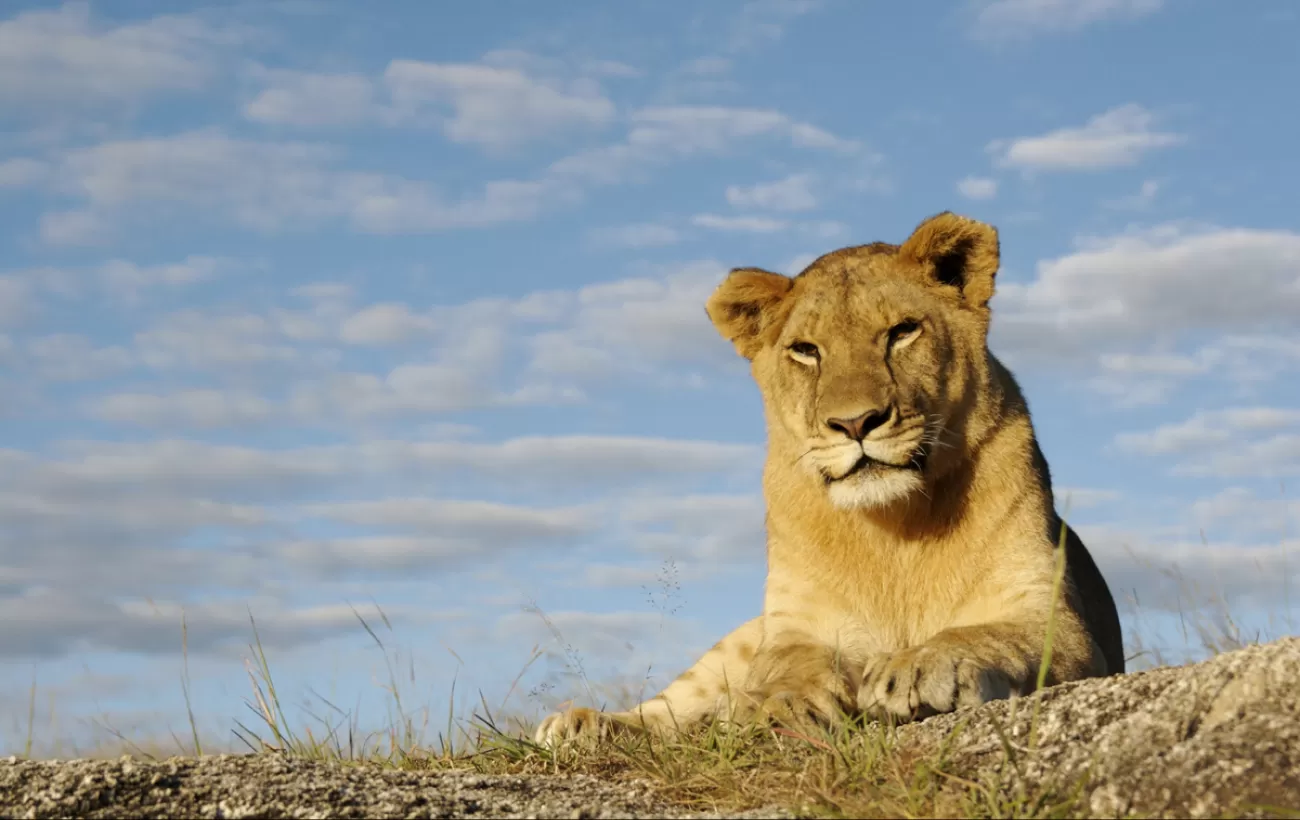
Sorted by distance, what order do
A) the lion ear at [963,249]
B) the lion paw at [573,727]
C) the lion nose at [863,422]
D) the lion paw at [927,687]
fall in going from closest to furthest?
the lion paw at [927,687] < the lion nose at [863,422] < the lion paw at [573,727] < the lion ear at [963,249]

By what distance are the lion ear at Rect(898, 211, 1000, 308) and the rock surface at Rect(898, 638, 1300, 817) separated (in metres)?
2.23

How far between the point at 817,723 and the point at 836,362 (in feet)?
5.42

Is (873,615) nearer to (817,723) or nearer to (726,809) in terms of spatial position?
(817,723)

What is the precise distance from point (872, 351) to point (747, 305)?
94cm

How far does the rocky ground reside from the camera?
3508 millimetres

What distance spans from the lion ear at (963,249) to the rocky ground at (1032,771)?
220 centimetres

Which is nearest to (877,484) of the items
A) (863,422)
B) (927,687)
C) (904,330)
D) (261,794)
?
(863,422)

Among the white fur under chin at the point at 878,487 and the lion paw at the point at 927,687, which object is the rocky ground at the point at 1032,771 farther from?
the white fur under chin at the point at 878,487

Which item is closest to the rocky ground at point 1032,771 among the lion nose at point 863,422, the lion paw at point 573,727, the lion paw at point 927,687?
the lion paw at point 927,687

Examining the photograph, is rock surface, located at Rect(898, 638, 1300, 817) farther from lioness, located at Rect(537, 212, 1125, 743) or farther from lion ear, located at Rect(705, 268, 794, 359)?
lion ear, located at Rect(705, 268, 794, 359)

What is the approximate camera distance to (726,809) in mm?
4387

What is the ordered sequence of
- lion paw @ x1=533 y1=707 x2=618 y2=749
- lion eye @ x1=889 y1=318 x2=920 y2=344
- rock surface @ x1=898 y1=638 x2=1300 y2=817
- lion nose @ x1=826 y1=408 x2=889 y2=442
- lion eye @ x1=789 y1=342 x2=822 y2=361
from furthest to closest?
lion eye @ x1=789 y1=342 x2=822 y2=361 → lion eye @ x1=889 y1=318 x2=920 y2=344 → lion paw @ x1=533 y1=707 x2=618 y2=749 → lion nose @ x1=826 y1=408 x2=889 y2=442 → rock surface @ x1=898 y1=638 x2=1300 y2=817

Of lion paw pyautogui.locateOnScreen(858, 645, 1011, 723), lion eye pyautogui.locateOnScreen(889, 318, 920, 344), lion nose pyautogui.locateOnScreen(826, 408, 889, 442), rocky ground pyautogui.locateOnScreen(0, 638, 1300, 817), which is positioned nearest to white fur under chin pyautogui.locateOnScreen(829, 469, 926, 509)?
lion nose pyautogui.locateOnScreen(826, 408, 889, 442)

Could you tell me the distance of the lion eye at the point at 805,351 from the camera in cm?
609
